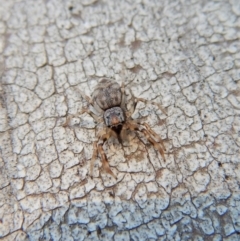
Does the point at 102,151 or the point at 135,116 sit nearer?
the point at 102,151

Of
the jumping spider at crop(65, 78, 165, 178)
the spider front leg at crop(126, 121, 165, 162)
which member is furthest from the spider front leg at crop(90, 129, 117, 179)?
the spider front leg at crop(126, 121, 165, 162)

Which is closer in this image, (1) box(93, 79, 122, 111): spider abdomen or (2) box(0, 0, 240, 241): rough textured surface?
(2) box(0, 0, 240, 241): rough textured surface

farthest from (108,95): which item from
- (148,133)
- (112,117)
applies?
(148,133)

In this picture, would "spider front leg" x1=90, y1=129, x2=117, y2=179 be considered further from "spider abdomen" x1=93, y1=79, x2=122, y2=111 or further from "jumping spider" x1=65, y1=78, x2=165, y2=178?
"spider abdomen" x1=93, y1=79, x2=122, y2=111

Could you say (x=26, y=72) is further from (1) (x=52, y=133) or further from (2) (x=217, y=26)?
(2) (x=217, y=26)

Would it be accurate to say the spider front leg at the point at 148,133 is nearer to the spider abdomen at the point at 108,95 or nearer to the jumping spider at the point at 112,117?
the jumping spider at the point at 112,117

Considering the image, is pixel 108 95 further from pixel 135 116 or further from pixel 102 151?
pixel 102 151
